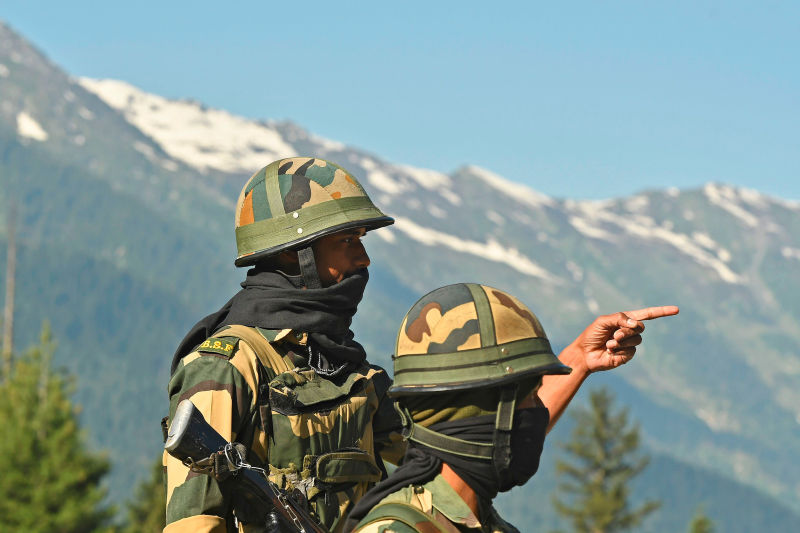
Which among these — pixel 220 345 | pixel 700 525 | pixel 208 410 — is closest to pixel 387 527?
pixel 208 410

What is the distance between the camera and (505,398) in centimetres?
443

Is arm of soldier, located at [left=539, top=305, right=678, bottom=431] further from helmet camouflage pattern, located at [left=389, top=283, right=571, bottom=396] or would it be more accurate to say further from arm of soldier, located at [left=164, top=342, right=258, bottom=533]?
arm of soldier, located at [left=164, top=342, right=258, bottom=533]

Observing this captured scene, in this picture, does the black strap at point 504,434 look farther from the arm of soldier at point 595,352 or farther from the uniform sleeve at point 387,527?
→ the arm of soldier at point 595,352

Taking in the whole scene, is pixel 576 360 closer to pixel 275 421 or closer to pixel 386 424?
pixel 386 424

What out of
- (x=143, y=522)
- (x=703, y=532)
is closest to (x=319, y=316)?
(x=703, y=532)

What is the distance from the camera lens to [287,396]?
561 cm

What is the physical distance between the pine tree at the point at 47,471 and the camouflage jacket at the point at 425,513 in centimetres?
4532

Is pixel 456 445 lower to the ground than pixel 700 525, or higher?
lower

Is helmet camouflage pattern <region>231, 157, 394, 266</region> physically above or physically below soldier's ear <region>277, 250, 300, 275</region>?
above

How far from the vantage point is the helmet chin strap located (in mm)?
6059

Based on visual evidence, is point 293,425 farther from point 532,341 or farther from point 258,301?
point 532,341

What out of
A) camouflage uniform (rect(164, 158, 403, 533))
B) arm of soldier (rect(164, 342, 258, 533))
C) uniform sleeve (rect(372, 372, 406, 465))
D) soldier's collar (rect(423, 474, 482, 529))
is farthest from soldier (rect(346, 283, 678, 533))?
uniform sleeve (rect(372, 372, 406, 465))

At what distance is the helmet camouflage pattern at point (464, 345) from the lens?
4.36 meters

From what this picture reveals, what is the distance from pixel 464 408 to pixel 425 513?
1.28 ft
